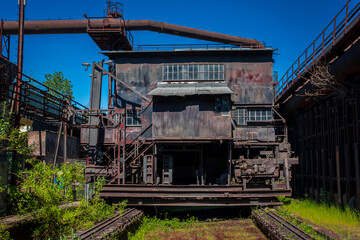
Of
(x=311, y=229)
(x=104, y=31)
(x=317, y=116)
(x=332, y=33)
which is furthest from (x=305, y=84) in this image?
(x=104, y=31)

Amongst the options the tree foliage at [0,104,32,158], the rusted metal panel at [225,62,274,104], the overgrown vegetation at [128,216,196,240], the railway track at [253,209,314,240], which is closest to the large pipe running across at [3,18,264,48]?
the rusted metal panel at [225,62,274,104]

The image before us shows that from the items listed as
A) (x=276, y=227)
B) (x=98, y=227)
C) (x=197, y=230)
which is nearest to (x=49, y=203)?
(x=98, y=227)

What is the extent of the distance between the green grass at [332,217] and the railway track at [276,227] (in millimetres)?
886

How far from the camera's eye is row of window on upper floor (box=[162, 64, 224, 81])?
25078 mm

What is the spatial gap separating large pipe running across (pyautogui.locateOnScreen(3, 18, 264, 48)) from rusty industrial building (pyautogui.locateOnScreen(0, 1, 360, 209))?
83 millimetres

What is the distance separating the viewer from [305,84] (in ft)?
59.9

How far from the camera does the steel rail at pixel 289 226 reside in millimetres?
10213

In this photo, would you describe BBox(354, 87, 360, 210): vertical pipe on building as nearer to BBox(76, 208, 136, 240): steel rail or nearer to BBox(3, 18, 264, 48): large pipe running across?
BBox(76, 208, 136, 240): steel rail

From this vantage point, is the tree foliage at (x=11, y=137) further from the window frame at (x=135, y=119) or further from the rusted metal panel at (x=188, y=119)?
the window frame at (x=135, y=119)

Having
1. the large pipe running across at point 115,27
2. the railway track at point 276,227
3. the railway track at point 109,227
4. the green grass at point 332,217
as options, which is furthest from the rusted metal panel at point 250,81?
the railway track at point 109,227

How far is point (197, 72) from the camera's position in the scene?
25.1m

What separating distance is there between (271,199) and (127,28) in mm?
18463

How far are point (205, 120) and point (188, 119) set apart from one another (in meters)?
1.00

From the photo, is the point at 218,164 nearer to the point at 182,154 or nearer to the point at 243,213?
the point at 182,154
